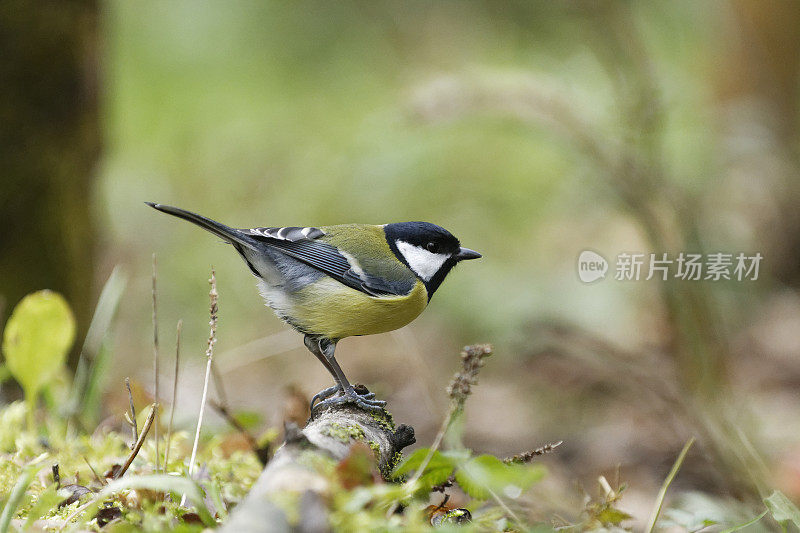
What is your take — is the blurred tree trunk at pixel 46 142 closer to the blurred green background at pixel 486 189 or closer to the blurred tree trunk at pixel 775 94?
the blurred green background at pixel 486 189

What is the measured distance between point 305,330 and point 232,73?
318 inches

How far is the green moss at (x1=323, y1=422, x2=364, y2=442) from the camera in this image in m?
1.55

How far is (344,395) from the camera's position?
2.10m

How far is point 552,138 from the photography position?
3.10m

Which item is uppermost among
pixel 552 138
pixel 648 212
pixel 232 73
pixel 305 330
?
pixel 232 73

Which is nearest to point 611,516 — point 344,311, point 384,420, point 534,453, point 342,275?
point 534,453

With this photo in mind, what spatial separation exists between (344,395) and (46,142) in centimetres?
199

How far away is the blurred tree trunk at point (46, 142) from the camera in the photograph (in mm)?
3068

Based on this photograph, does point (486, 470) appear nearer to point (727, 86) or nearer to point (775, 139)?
point (775, 139)

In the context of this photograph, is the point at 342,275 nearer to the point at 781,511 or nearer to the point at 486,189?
the point at 781,511

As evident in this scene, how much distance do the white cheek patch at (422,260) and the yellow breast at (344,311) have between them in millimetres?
134

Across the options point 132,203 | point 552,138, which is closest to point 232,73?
point 132,203

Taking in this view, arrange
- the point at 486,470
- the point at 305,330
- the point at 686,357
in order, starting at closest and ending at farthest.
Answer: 1. the point at 486,470
2. the point at 305,330
3. the point at 686,357

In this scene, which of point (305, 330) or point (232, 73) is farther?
point (232, 73)
